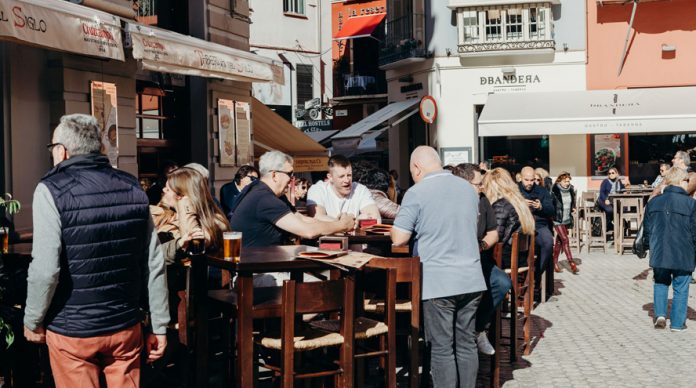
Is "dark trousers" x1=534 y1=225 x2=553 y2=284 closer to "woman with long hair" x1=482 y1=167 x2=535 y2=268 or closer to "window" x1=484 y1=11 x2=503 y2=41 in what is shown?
"woman with long hair" x1=482 y1=167 x2=535 y2=268

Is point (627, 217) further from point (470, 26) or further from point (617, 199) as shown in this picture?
point (470, 26)

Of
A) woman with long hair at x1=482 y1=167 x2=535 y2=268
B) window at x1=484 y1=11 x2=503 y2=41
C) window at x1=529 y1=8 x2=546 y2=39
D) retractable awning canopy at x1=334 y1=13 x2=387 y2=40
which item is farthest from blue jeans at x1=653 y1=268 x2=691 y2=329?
retractable awning canopy at x1=334 y1=13 x2=387 y2=40

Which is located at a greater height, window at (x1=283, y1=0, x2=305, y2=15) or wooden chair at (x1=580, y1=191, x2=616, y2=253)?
window at (x1=283, y1=0, x2=305, y2=15)

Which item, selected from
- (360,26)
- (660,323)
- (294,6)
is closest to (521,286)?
(660,323)

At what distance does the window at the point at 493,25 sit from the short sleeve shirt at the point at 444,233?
1867 centimetres

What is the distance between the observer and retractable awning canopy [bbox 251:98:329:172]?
53.0 feet

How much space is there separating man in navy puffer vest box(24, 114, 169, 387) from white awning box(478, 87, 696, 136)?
17727mm

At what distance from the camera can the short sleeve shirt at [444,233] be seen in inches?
235

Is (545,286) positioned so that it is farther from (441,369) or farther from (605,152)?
(605,152)

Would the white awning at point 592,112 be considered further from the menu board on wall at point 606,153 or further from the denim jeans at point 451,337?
the denim jeans at point 451,337

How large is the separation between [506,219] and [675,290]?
208 cm

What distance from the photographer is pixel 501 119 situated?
21688mm

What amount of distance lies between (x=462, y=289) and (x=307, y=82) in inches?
1140

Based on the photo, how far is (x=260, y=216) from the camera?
21.4 ft
